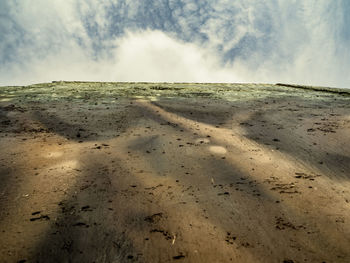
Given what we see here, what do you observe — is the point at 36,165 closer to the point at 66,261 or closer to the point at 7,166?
the point at 7,166

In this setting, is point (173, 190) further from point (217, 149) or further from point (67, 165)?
point (67, 165)

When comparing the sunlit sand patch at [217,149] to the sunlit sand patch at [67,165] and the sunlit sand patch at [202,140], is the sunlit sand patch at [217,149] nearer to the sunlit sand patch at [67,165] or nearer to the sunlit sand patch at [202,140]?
the sunlit sand patch at [202,140]

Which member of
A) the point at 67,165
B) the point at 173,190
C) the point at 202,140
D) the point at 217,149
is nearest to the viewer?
the point at 173,190

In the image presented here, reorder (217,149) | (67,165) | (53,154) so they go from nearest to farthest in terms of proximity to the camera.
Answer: (67,165), (53,154), (217,149)

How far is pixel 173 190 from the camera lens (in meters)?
3.25

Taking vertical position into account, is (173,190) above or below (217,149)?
below

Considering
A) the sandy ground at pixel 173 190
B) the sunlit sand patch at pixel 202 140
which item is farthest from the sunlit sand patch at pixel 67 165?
the sunlit sand patch at pixel 202 140

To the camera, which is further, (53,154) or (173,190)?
(53,154)

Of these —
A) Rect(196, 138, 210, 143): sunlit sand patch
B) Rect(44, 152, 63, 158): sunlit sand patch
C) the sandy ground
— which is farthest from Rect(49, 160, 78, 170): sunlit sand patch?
Rect(196, 138, 210, 143): sunlit sand patch

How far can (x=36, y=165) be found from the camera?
12.2 ft

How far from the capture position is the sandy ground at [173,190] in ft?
7.72

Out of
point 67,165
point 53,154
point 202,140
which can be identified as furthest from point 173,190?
point 53,154

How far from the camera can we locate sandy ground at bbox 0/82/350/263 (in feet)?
7.72

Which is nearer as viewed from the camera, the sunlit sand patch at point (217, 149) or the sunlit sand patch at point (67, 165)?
the sunlit sand patch at point (67, 165)
